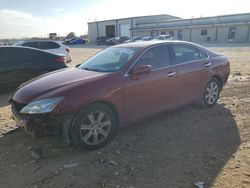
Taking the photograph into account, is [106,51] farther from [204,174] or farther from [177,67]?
[204,174]

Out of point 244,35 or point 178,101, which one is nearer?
point 178,101

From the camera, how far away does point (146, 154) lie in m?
3.64

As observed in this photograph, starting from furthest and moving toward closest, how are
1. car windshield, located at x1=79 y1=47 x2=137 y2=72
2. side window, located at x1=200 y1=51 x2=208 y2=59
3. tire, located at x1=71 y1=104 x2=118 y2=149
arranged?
side window, located at x1=200 y1=51 x2=208 y2=59 → car windshield, located at x1=79 y1=47 x2=137 y2=72 → tire, located at x1=71 y1=104 x2=118 y2=149

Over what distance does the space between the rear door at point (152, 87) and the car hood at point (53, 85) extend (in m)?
0.57

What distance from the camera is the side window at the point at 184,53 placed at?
15.9 ft

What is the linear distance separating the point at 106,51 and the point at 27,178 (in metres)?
2.91

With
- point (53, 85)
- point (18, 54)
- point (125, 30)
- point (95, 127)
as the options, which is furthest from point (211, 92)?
point (125, 30)

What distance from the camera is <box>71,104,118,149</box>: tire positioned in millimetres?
3525

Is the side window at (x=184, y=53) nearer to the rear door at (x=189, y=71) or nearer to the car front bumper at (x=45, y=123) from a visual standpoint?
the rear door at (x=189, y=71)

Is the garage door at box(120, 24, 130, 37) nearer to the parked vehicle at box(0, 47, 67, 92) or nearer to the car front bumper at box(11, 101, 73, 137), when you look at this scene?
the parked vehicle at box(0, 47, 67, 92)

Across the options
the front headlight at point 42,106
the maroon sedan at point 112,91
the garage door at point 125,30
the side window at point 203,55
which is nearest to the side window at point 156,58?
the maroon sedan at point 112,91

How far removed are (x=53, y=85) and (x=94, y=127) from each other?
92 cm

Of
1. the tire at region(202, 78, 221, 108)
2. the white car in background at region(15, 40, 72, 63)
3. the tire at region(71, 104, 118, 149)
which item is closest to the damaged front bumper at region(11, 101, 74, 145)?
the tire at region(71, 104, 118, 149)

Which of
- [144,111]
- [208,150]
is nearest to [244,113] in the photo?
[208,150]
